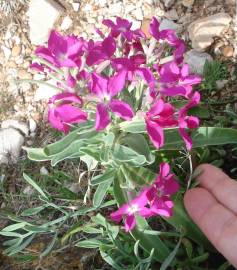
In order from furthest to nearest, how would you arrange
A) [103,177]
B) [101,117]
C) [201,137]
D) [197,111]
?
[197,111], [201,137], [103,177], [101,117]

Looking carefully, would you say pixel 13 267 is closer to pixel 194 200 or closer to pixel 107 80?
pixel 194 200

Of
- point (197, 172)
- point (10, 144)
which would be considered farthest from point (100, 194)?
point (10, 144)

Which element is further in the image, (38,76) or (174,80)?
(38,76)


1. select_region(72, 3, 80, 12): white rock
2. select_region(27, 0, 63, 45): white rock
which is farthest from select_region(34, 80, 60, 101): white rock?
select_region(72, 3, 80, 12): white rock

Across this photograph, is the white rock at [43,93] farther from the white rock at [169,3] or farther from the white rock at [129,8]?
the white rock at [169,3]

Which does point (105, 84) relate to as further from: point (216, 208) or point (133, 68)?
point (216, 208)

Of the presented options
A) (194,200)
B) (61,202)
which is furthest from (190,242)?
(61,202)

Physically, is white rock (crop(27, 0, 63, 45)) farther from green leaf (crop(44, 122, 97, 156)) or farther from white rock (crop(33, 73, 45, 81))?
green leaf (crop(44, 122, 97, 156))
